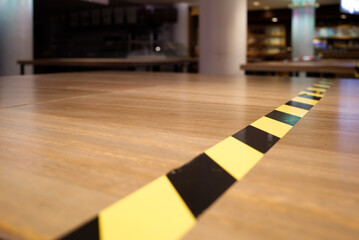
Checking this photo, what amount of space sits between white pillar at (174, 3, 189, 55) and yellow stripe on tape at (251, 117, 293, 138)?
1023 cm

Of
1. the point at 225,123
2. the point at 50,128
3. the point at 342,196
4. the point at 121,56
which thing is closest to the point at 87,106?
the point at 50,128

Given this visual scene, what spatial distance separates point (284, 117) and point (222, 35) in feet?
9.60

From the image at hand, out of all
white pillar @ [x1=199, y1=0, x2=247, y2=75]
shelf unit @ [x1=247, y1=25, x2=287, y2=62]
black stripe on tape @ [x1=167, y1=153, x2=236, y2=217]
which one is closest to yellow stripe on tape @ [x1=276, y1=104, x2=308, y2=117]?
black stripe on tape @ [x1=167, y1=153, x2=236, y2=217]

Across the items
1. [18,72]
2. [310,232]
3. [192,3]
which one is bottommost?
[310,232]

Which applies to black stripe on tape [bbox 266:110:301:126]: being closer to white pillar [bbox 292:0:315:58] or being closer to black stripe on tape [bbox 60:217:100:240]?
black stripe on tape [bbox 60:217:100:240]

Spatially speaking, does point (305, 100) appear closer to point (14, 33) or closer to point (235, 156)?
point (235, 156)

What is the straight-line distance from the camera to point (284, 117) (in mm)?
917

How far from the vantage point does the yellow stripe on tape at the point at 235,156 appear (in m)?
0.49

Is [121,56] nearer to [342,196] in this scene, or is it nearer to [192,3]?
[192,3]

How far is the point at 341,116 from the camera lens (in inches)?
37.1

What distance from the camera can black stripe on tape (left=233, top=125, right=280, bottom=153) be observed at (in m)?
0.62

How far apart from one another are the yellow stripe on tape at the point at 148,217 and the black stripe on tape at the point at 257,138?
25 centimetres

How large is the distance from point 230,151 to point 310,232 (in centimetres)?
28

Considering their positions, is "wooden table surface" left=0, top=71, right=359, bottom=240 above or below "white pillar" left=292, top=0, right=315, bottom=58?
below
